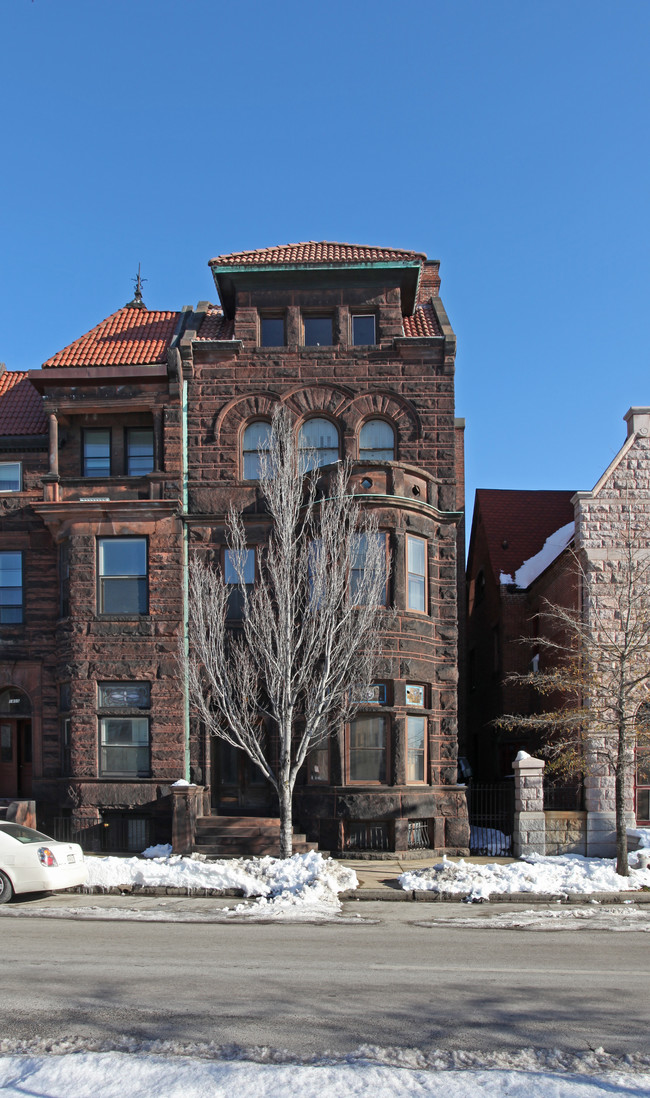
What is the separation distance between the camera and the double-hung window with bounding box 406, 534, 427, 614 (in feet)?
69.7

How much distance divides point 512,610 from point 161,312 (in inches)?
486

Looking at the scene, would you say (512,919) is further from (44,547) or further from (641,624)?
(44,547)

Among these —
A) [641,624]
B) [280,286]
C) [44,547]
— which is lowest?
[641,624]

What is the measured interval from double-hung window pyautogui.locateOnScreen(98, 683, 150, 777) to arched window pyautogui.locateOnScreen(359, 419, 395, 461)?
285 inches

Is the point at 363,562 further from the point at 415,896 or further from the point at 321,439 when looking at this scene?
the point at 415,896

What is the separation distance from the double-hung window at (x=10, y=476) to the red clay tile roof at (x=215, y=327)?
17.6 ft

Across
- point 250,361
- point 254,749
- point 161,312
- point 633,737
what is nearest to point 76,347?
point 161,312

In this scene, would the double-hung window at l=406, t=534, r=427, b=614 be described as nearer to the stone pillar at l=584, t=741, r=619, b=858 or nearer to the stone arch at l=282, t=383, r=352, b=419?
the stone arch at l=282, t=383, r=352, b=419

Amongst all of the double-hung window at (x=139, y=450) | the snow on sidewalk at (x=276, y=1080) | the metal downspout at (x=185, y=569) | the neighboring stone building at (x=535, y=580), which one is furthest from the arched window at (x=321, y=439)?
the snow on sidewalk at (x=276, y=1080)

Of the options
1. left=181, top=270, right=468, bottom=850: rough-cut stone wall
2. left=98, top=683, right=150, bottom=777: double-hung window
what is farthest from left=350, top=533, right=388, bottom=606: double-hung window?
left=98, top=683, right=150, bottom=777: double-hung window

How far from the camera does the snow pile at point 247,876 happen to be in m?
15.5

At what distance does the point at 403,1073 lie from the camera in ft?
21.4

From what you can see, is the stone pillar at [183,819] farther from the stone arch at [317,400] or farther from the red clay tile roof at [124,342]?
the red clay tile roof at [124,342]

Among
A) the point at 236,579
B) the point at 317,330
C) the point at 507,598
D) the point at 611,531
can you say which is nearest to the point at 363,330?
the point at 317,330
